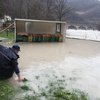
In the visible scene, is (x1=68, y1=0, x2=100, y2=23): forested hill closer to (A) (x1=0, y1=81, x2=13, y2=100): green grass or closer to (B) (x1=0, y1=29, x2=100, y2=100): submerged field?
(B) (x1=0, y1=29, x2=100, y2=100): submerged field

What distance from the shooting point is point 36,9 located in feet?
108

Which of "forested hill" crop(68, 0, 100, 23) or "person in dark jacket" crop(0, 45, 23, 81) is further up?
"forested hill" crop(68, 0, 100, 23)

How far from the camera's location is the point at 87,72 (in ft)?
23.6

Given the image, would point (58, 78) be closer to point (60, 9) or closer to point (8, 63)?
point (8, 63)

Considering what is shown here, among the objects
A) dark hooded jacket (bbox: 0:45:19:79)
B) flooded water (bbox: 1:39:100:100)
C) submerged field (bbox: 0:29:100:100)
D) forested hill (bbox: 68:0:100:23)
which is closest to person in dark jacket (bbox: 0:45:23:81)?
dark hooded jacket (bbox: 0:45:19:79)

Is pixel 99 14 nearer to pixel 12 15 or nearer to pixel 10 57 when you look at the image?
pixel 12 15

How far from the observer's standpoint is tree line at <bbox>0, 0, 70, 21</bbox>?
107 feet

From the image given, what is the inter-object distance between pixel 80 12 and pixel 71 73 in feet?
142

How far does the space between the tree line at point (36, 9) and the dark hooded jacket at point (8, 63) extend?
85.8ft

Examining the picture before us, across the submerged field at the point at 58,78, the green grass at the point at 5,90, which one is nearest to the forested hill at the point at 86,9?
the submerged field at the point at 58,78

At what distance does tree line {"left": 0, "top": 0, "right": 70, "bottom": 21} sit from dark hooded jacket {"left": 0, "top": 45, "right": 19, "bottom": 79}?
26.1m

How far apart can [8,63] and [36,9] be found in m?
27.7

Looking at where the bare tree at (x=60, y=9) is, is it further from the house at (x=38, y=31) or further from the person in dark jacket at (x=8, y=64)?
the person in dark jacket at (x=8, y=64)

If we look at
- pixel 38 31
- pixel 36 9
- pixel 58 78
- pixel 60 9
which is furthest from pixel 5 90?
pixel 60 9
